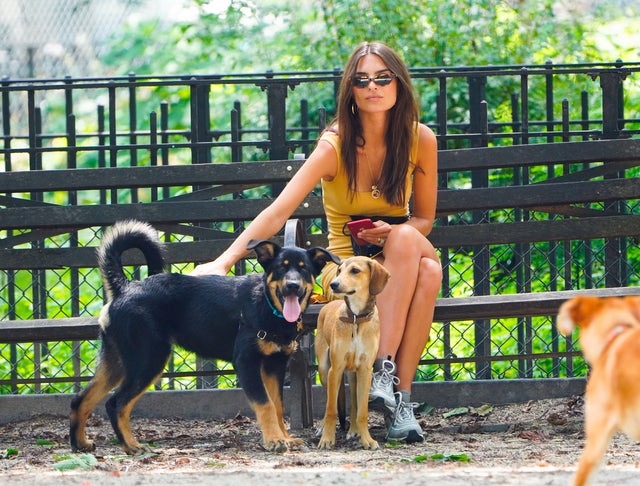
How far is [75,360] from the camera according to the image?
20.1ft

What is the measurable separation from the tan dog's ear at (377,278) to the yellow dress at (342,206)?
449 millimetres

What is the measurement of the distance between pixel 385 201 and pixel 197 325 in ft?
3.53

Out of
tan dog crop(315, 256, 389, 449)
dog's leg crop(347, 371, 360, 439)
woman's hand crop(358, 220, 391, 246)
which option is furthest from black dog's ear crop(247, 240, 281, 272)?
dog's leg crop(347, 371, 360, 439)

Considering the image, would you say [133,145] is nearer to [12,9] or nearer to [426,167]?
[426,167]

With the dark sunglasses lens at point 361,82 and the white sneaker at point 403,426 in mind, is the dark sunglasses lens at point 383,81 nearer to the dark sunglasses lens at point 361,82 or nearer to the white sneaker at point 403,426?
the dark sunglasses lens at point 361,82

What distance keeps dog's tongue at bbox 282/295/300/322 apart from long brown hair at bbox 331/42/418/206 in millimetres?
748

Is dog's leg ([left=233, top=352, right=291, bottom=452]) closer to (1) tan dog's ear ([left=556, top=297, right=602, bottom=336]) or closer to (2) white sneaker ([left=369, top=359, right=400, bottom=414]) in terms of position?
(2) white sneaker ([left=369, top=359, right=400, bottom=414])

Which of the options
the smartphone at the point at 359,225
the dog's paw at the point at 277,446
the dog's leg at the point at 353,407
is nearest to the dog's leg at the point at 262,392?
the dog's paw at the point at 277,446

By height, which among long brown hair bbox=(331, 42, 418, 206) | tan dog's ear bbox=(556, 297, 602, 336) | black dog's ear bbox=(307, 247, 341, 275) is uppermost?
long brown hair bbox=(331, 42, 418, 206)

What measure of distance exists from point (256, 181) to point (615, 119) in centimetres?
217

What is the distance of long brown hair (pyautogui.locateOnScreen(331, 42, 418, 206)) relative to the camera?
16.3 ft

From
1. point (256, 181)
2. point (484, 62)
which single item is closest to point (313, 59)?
point (484, 62)

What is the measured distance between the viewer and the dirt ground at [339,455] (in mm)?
3594

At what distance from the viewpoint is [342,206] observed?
506 centimetres
